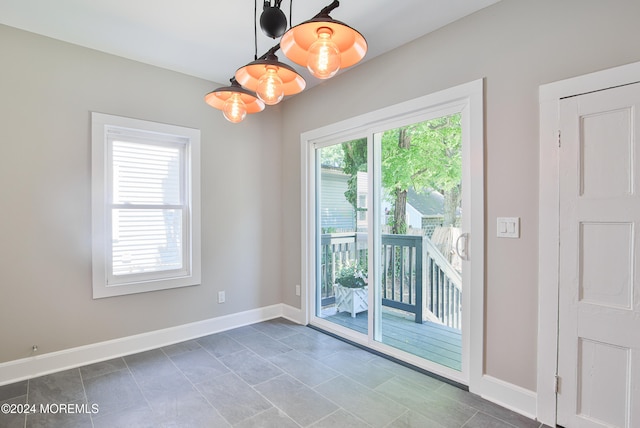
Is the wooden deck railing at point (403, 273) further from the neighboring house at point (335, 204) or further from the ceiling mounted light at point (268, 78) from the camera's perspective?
the ceiling mounted light at point (268, 78)

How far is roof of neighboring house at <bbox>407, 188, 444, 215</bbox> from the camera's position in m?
2.56

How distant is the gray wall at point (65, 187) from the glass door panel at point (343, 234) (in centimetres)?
119

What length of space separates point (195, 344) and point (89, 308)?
39.0 inches

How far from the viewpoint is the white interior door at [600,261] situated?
1.68 m

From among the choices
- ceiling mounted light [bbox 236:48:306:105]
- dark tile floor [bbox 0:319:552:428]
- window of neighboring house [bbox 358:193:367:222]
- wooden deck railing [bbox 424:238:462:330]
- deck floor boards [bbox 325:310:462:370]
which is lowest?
dark tile floor [bbox 0:319:552:428]

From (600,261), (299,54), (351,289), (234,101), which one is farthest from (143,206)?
(600,261)

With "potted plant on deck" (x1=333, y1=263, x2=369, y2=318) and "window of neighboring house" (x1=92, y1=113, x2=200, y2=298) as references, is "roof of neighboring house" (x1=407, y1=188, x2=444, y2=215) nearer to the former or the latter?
"potted plant on deck" (x1=333, y1=263, x2=369, y2=318)

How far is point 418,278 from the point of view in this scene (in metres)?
2.79

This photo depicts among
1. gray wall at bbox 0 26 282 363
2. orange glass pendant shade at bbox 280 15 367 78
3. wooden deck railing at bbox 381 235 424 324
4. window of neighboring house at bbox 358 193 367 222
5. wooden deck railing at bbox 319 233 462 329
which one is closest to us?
orange glass pendant shade at bbox 280 15 367 78

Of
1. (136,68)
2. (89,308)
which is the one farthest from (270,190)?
(89,308)

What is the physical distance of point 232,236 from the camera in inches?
143

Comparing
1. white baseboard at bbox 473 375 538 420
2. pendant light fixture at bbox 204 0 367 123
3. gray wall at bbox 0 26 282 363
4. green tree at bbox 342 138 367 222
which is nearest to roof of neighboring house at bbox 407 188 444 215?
green tree at bbox 342 138 367 222

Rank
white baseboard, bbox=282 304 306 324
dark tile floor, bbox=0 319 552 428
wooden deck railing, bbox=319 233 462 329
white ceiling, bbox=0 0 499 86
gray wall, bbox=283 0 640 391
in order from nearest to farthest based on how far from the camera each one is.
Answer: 1. gray wall, bbox=283 0 640 391
2. dark tile floor, bbox=0 319 552 428
3. white ceiling, bbox=0 0 499 86
4. wooden deck railing, bbox=319 233 462 329
5. white baseboard, bbox=282 304 306 324

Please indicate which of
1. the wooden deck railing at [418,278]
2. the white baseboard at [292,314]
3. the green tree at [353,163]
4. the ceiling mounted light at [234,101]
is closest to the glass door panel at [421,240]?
the wooden deck railing at [418,278]
